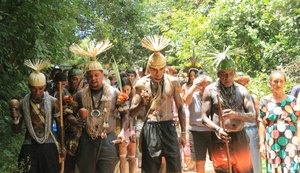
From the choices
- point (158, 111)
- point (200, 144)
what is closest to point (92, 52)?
point (158, 111)

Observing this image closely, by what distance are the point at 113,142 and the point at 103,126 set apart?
229 mm

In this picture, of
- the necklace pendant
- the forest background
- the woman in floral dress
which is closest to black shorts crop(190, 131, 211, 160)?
the woman in floral dress

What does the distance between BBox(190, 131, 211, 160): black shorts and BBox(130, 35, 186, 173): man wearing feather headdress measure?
134 cm

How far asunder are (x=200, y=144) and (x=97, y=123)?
7.21ft

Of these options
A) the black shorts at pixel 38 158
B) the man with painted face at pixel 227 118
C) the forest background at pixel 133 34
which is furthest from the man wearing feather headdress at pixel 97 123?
the forest background at pixel 133 34

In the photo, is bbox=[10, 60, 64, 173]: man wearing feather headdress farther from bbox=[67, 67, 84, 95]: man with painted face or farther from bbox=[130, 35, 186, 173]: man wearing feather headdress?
bbox=[67, 67, 84, 95]: man with painted face

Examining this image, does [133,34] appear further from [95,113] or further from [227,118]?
[227,118]

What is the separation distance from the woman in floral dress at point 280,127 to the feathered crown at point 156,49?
1551 mm

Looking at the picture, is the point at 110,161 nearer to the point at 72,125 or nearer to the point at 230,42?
the point at 72,125

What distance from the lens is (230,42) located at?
535 inches

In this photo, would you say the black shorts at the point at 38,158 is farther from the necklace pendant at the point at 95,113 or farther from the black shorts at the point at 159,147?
the black shorts at the point at 159,147

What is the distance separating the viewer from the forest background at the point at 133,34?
712 cm

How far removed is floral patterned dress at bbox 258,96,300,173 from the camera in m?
6.00

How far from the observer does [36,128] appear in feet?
18.4
